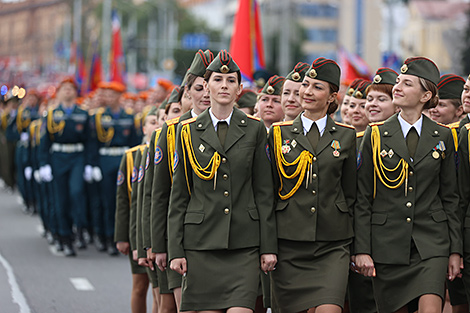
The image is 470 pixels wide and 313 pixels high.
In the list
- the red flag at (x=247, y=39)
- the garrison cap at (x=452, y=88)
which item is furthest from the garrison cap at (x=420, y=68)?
the red flag at (x=247, y=39)

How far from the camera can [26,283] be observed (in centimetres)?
1181

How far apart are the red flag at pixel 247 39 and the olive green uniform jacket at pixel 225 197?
23.4 feet

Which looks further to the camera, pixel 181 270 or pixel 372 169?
pixel 372 169

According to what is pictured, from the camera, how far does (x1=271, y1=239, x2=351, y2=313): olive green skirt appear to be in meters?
6.83

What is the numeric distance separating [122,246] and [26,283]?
2934 millimetres

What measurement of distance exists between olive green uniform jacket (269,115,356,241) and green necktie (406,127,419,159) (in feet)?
1.24

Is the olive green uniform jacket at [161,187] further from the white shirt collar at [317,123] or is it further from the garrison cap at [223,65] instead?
the white shirt collar at [317,123]

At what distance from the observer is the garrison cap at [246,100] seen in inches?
382

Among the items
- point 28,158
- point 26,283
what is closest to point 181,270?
Result: point 26,283

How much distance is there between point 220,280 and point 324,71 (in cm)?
158

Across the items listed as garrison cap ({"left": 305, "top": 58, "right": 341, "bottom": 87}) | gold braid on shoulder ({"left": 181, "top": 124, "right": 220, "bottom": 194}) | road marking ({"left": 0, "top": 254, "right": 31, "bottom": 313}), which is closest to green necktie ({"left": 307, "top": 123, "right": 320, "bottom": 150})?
garrison cap ({"left": 305, "top": 58, "right": 341, "bottom": 87})

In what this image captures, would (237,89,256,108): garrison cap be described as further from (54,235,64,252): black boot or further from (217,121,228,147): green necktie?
(54,235,64,252): black boot

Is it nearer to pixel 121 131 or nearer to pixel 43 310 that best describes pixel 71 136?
pixel 121 131

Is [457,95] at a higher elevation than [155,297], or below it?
higher
